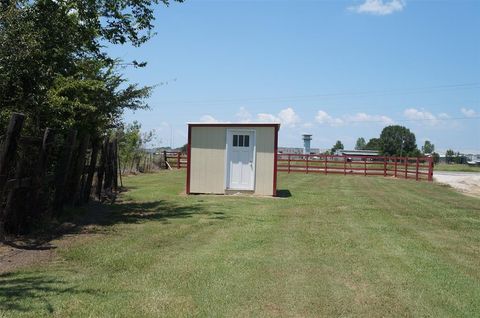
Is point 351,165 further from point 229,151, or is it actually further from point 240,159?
point 229,151

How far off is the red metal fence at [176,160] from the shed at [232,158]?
20014 millimetres

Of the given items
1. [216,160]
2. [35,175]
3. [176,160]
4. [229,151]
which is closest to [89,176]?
[35,175]

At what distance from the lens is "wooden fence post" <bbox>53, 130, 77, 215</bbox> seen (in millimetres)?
10758

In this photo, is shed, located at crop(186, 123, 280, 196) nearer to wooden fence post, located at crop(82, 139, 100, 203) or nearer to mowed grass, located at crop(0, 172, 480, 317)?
wooden fence post, located at crop(82, 139, 100, 203)

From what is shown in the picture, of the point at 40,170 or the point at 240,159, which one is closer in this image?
the point at 40,170

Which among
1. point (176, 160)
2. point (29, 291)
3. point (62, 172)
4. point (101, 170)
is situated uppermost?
point (62, 172)

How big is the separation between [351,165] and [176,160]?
12.5 m

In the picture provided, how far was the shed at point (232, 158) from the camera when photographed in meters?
18.2

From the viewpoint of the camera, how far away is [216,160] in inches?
730

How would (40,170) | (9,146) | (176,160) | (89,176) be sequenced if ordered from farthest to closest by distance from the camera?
(176,160) < (89,176) < (40,170) < (9,146)

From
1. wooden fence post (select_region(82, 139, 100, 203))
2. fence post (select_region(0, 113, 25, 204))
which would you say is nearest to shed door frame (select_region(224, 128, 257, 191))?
wooden fence post (select_region(82, 139, 100, 203))

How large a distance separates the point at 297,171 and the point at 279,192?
16.6 metres

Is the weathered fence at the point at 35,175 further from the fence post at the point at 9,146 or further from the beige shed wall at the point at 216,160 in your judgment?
the beige shed wall at the point at 216,160

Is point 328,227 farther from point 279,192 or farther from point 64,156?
point 279,192
